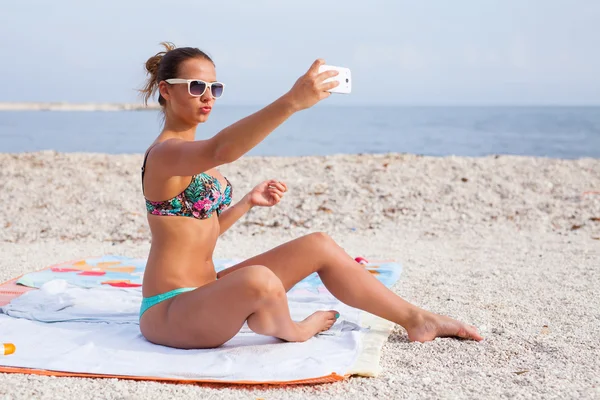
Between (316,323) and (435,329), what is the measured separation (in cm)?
63

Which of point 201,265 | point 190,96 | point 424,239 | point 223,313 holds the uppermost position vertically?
point 190,96

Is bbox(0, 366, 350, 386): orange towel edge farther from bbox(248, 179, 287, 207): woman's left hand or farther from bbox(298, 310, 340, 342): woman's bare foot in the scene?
bbox(248, 179, 287, 207): woman's left hand

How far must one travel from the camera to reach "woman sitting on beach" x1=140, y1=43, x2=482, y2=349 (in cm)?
303

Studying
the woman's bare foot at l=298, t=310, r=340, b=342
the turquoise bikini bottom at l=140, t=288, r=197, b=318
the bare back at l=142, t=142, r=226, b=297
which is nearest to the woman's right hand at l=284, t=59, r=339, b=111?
the bare back at l=142, t=142, r=226, b=297

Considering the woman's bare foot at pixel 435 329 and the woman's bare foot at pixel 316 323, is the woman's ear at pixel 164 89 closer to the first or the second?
the woman's bare foot at pixel 316 323

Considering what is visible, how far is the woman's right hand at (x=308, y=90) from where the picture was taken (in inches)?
101

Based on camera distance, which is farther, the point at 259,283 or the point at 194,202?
the point at 194,202

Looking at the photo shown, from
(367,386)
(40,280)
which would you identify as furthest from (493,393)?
(40,280)

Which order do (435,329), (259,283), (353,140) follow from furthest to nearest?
1. (353,140)
2. (435,329)
3. (259,283)

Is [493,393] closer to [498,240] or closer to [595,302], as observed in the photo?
[595,302]

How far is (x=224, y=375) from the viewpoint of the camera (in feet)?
9.91

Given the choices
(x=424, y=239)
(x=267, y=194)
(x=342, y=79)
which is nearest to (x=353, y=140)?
(x=424, y=239)

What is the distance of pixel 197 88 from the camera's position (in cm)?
321

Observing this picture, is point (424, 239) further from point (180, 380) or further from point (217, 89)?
point (180, 380)
